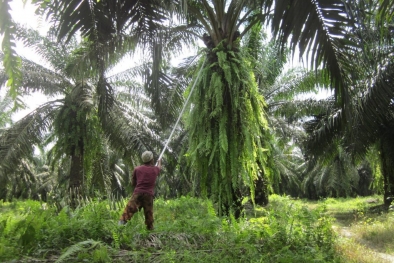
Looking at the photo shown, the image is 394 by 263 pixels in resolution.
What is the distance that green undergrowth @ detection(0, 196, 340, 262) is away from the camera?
3859 millimetres

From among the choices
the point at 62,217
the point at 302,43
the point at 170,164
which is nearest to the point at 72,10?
the point at 62,217

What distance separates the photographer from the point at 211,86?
6875mm

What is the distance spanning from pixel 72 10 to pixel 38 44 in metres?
9.00

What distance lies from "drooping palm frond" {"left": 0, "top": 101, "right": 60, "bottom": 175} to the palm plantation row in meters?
0.04

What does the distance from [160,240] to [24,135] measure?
794 cm

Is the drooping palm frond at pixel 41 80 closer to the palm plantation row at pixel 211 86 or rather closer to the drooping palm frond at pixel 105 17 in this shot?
the palm plantation row at pixel 211 86

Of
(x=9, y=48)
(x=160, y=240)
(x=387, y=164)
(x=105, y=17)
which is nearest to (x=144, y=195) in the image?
(x=160, y=240)

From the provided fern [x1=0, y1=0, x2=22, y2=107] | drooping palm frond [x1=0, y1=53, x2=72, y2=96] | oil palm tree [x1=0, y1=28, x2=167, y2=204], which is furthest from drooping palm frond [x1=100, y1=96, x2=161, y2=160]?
fern [x1=0, y1=0, x2=22, y2=107]

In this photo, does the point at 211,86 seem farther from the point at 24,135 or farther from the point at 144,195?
the point at 24,135

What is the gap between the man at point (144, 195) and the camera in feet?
18.1

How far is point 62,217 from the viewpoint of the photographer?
4.70 meters

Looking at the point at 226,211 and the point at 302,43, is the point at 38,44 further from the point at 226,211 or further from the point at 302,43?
the point at 302,43

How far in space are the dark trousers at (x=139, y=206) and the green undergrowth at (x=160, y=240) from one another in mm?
127

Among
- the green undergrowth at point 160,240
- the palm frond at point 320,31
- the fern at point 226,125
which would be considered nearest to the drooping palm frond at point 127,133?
the fern at point 226,125
